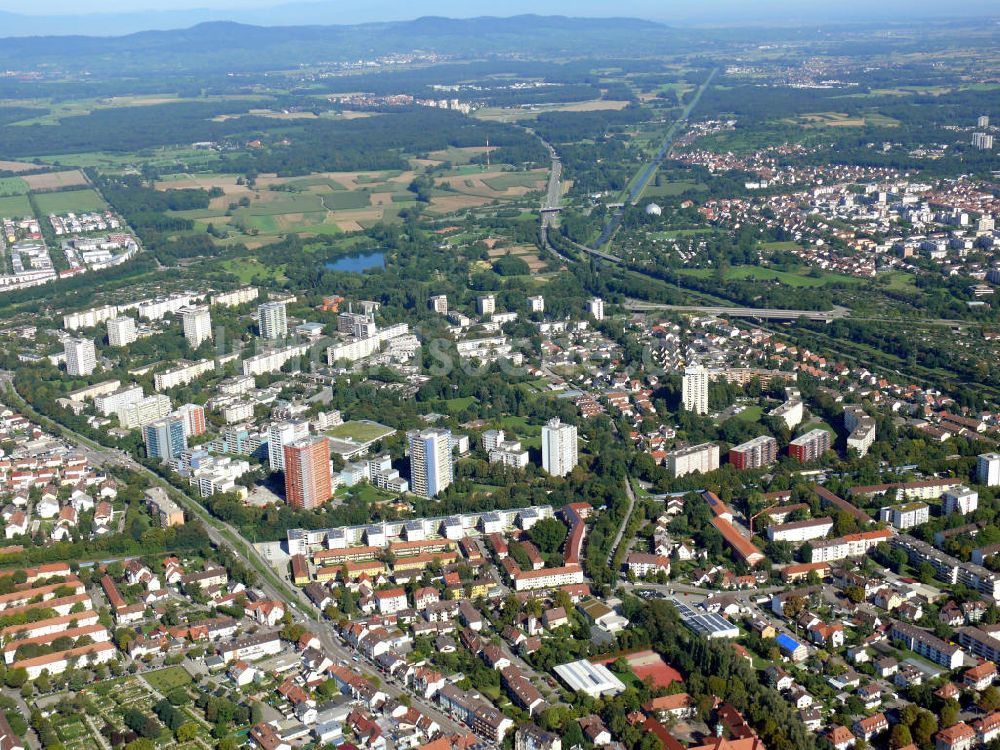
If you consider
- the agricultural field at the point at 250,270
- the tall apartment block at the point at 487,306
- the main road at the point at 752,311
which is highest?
the tall apartment block at the point at 487,306

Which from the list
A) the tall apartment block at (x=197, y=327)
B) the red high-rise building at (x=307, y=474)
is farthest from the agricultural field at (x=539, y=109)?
the red high-rise building at (x=307, y=474)

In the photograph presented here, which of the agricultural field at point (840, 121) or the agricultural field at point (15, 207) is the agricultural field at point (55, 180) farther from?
the agricultural field at point (840, 121)

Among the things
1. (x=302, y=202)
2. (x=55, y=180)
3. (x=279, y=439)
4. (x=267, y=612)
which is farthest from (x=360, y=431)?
(x=55, y=180)

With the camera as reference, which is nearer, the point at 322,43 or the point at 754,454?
the point at 754,454

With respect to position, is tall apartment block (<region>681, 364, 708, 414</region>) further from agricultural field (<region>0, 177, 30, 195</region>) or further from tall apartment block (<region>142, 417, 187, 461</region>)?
agricultural field (<region>0, 177, 30, 195</region>)

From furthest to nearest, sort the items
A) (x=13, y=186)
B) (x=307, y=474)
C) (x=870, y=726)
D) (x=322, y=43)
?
1. (x=322, y=43)
2. (x=13, y=186)
3. (x=307, y=474)
4. (x=870, y=726)

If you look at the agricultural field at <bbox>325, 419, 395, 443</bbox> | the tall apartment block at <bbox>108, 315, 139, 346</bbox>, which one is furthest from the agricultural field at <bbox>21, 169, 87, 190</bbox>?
the agricultural field at <bbox>325, 419, 395, 443</bbox>

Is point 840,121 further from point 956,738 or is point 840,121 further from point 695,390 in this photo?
point 956,738
